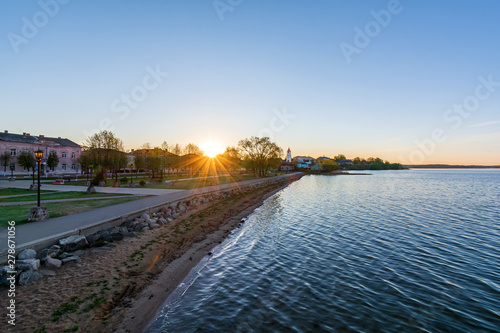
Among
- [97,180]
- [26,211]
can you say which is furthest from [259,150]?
[26,211]

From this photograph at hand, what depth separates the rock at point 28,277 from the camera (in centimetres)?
717

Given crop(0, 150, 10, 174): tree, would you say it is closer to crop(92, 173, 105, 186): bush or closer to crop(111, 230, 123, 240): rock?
crop(92, 173, 105, 186): bush

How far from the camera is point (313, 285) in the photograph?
8938mm

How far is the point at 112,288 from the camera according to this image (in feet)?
25.1

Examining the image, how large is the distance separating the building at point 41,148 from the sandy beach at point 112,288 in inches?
2095

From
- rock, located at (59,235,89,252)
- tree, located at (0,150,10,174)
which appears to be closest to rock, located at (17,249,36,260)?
rock, located at (59,235,89,252)

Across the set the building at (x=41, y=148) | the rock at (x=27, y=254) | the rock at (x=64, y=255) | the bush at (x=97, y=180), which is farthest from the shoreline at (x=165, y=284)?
the building at (x=41, y=148)

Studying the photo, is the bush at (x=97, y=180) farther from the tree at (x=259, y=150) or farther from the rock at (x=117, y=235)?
the tree at (x=259, y=150)

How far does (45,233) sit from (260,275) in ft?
29.3

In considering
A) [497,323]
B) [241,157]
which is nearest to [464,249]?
[497,323]

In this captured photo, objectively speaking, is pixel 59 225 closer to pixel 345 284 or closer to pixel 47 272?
pixel 47 272

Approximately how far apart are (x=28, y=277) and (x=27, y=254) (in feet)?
3.54

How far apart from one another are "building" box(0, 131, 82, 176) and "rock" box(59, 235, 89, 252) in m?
51.9

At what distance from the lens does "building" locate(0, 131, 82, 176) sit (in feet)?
171
